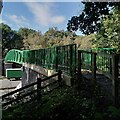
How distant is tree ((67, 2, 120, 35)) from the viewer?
16875 mm

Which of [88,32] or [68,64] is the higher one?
[88,32]

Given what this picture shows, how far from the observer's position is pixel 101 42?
23.4 m

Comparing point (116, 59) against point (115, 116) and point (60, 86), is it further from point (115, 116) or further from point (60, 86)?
point (60, 86)

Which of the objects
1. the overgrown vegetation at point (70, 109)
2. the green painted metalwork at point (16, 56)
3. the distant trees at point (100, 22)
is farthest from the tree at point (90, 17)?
the green painted metalwork at point (16, 56)

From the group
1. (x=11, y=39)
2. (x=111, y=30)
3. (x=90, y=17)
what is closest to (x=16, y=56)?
(x=111, y=30)

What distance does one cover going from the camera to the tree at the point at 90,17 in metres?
16.9

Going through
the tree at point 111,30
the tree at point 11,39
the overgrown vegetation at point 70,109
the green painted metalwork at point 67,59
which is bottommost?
the overgrown vegetation at point 70,109

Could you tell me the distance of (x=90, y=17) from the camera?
1859 cm

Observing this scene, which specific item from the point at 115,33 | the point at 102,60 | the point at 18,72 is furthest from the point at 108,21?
the point at 18,72

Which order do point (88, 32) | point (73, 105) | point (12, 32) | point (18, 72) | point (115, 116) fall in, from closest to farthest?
point (115, 116) → point (73, 105) → point (88, 32) → point (18, 72) → point (12, 32)

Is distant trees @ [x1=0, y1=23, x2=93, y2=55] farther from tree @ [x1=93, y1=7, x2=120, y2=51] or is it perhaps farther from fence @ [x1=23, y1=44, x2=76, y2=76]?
fence @ [x1=23, y1=44, x2=76, y2=76]

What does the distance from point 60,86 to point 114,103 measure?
4295 millimetres

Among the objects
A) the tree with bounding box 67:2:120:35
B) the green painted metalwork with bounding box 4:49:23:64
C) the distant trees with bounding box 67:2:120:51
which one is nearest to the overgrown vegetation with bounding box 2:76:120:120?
the tree with bounding box 67:2:120:35

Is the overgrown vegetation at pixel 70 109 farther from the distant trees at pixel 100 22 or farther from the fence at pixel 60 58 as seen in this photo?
the distant trees at pixel 100 22
